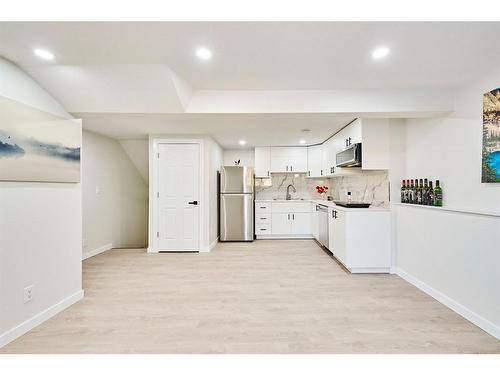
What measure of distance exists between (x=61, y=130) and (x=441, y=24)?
3.02m

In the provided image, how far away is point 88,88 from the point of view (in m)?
2.33

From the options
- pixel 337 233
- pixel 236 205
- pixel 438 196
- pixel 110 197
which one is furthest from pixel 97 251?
pixel 438 196

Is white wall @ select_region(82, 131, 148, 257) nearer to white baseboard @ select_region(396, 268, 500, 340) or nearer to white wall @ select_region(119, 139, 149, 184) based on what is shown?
white wall @ select_region(119, 139, 149, 184)

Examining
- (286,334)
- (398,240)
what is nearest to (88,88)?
(286,334)

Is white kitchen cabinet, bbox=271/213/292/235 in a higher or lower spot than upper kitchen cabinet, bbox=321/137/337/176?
lower

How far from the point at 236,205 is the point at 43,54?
12.2 feet

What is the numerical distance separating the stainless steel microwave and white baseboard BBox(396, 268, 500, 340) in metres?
1.53

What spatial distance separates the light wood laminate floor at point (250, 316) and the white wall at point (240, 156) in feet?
10.2

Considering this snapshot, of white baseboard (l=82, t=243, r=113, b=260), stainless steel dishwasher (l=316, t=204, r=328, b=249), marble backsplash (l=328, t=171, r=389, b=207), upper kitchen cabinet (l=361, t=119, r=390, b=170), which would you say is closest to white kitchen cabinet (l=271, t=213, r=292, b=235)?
stainless steel dishwasher (l=316, t=204, r=328, b=249)

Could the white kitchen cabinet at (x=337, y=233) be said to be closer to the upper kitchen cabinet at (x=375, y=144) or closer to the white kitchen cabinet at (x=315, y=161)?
the upper kitchen cabinet at (x=375, y=144)

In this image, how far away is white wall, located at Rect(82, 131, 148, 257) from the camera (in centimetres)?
396

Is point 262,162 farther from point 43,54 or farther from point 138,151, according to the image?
point 43,54

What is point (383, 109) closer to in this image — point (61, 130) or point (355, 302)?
point (355, 302)

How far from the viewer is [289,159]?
5473mm
